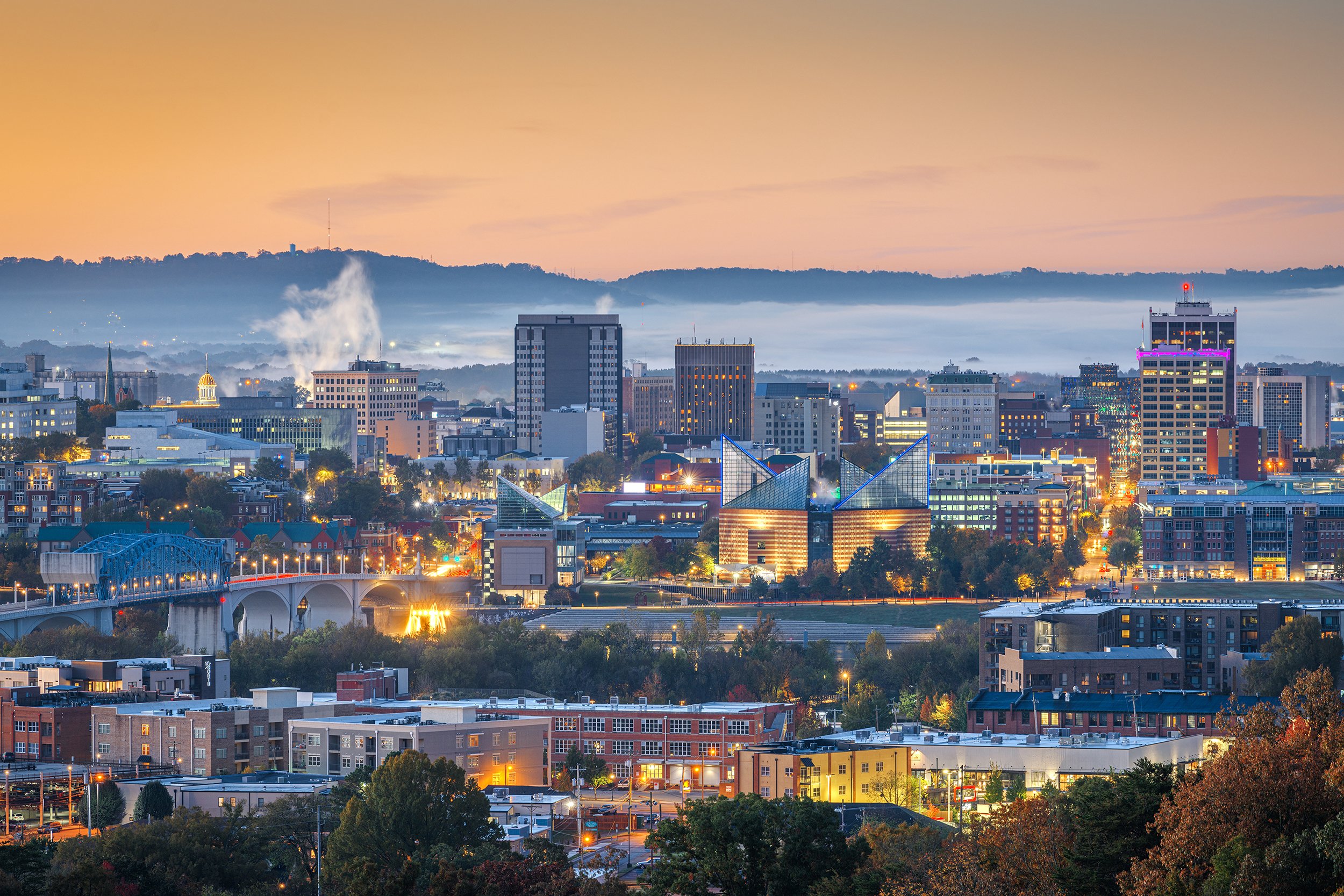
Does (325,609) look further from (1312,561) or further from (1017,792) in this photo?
(1017,792)

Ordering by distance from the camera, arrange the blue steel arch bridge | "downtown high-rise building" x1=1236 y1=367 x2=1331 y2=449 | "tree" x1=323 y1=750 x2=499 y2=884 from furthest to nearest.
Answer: "downtown high-rise building" x1=1236 y1=367 x2=1331 y2=449
the blue steel arch bridge
"tree" x1=323 y1=750 x2=499 y2=884

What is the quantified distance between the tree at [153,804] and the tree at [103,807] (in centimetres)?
32

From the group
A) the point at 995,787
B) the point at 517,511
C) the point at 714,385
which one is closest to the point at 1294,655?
the point at 995,787

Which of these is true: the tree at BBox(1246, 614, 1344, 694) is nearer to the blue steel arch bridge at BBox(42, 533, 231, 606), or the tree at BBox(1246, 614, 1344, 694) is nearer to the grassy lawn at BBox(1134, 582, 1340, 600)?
the grassy lawn at BBox(1134, 582, 1340, 600)

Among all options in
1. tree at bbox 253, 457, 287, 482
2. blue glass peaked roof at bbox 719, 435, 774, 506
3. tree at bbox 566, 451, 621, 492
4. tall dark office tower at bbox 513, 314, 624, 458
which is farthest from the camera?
tall dark office tower at bbox 513, 314, 624, 458

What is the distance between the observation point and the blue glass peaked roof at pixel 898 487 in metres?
105

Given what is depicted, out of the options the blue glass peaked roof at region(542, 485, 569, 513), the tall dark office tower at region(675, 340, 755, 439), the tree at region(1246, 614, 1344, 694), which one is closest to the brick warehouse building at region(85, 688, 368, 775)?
the tree at region(1246, 614, 1344, 694)

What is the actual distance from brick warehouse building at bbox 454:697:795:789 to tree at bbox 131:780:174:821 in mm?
9600

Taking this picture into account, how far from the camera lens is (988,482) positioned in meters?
126

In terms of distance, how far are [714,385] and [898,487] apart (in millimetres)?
76795

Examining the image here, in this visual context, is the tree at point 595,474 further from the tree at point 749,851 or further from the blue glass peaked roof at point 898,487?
the tree at point 749,851

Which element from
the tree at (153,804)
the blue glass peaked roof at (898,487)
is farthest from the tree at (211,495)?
the tree at (153,804)

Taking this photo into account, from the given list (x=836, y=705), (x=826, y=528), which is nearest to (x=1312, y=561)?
(x=826, y=528)

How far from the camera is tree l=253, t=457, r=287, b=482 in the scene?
125125 millimetres
